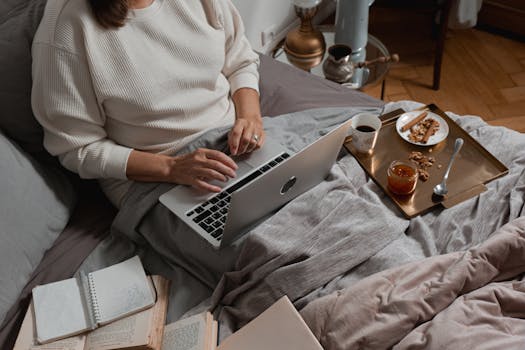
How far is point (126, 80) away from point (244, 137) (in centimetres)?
29

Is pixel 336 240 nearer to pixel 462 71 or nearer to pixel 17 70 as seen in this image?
pixel 17 70

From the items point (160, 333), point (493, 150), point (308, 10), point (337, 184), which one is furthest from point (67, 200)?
point (493, 150)

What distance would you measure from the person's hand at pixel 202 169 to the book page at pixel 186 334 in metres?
0.28

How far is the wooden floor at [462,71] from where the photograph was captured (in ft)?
7.06

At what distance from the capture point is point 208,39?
122cm

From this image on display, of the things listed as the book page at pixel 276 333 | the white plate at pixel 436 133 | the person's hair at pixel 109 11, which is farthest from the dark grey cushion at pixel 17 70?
the white plate at pixel 436 133

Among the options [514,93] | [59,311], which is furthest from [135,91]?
[514,93]

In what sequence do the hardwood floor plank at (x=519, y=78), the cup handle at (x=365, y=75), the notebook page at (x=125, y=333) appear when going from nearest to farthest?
the notebook page at (x=125, y=333), the cup handle at (x=365, y=75), the hardwood floor plank at (x=519, y=78)

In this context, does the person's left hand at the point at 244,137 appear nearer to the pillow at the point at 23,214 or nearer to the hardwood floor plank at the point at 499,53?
the pillow at the point at 23,214

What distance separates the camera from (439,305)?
0.87 m

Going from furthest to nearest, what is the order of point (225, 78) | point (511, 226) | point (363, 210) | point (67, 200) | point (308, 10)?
point (308, 10) < point (225, 78) < point (67, 200) < point (363, 210) < point (511, 226)

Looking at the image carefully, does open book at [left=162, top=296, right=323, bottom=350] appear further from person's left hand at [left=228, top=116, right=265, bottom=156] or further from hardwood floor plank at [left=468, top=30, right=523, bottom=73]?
hardwood floor plank at [left=468, top=30, right=523, bottom=73]

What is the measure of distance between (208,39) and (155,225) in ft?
1.54

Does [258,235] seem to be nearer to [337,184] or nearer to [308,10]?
[337,184]
